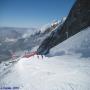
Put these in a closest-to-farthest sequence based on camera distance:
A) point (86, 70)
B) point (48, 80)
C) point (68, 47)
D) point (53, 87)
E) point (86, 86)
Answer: point (86, 86)
point (53, 87)
point (48, 80)
point (86, 70)
point (68, 47)

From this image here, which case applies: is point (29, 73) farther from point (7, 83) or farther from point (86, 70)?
point (86, 70)

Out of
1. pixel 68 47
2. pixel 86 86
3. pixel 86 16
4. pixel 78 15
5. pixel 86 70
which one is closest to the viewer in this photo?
pixel 86 86

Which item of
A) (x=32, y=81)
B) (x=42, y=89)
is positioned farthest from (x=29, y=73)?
(x=42, y=89)

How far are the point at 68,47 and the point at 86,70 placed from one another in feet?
26.8

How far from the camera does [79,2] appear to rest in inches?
1524

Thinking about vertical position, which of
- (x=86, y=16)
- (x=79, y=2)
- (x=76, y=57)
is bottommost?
(x=76, y=57)

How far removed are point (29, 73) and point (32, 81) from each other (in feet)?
6.41

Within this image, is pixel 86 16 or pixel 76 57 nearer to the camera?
pixel 76 57

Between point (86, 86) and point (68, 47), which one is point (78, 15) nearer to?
point (68, 47)

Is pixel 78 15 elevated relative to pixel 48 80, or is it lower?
elevated

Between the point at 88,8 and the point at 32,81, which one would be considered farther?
the point at 88,8

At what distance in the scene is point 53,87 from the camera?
10969 mm

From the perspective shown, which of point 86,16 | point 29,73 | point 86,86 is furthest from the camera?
point 86,16

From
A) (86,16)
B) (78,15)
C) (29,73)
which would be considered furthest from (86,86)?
(78,15)
